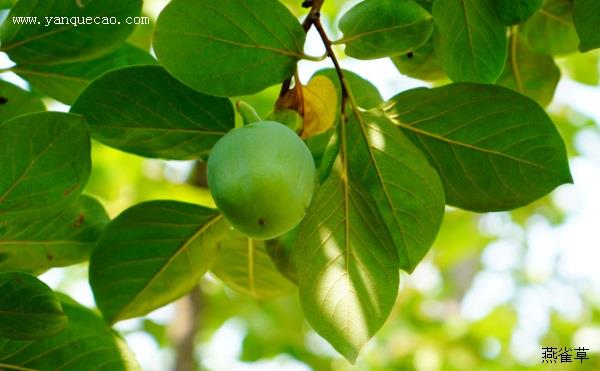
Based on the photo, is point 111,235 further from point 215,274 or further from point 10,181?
point 215,274

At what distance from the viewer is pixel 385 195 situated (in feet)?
3.89

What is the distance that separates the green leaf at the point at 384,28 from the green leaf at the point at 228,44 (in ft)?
0.26

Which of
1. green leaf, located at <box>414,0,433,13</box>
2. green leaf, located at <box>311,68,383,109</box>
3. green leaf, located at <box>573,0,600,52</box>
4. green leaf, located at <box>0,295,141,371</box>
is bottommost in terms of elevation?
green leaf, located at <box>0,295,141,371</box>

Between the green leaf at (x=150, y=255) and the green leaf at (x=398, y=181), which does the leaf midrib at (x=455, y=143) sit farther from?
the green leaf at (x=150, y=255)

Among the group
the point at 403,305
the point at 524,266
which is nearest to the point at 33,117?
the point at 403,305

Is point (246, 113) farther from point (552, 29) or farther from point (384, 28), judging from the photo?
Result: point (552, 29)

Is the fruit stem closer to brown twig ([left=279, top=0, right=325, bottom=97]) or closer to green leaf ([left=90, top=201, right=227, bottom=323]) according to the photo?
brown twig ([left=279, top=0, right=325, bottom=97])

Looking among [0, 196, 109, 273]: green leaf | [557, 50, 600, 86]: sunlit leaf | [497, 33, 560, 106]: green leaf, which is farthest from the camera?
[557, 50, 600, 86]: sunlit leaf

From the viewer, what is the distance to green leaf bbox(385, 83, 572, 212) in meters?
1.18

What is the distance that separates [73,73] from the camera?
4.88ft

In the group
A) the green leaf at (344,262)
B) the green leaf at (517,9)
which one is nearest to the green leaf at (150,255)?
the green leaf at (344,262)

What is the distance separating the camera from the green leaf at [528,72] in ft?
5.17

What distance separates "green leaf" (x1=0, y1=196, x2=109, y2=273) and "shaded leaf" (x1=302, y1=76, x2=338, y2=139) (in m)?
0.41

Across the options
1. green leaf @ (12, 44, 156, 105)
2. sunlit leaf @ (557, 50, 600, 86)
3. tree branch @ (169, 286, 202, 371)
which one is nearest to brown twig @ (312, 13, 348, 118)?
green leaf @ (12, 44, 156, 105)
